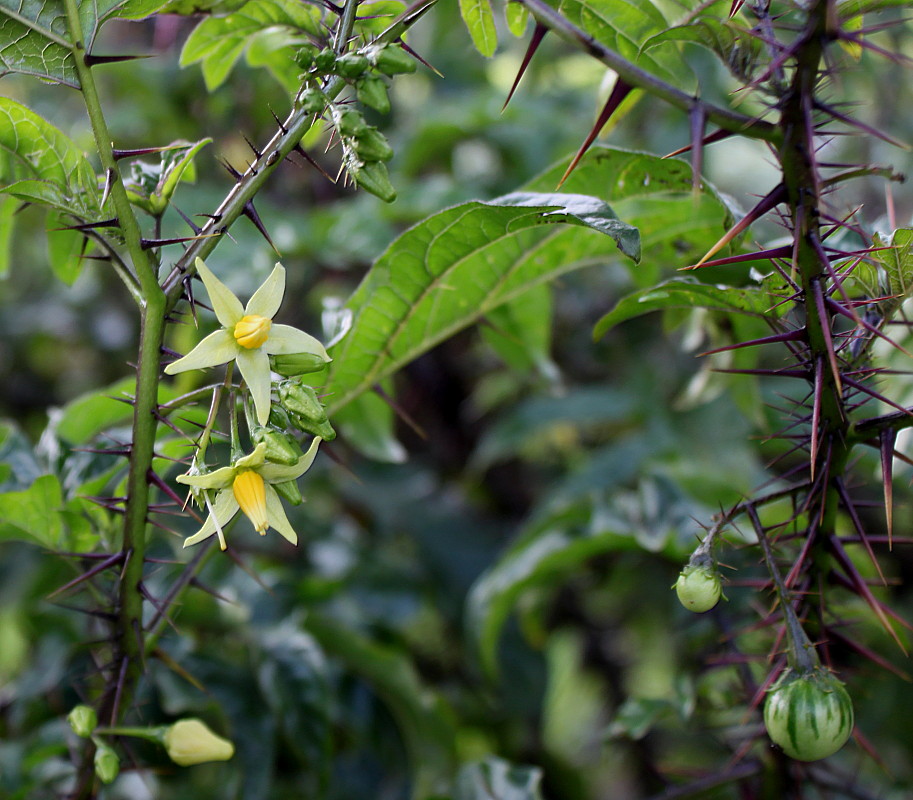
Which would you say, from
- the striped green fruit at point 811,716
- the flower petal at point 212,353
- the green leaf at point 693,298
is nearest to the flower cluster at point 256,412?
the flower petal at point 212,353

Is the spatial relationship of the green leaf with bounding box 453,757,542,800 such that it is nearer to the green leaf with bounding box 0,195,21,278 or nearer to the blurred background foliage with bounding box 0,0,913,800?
the blurred background foliage with bounding box 0,0,913,800

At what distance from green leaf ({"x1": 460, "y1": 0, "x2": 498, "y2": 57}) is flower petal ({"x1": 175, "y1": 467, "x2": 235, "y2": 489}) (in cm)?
51

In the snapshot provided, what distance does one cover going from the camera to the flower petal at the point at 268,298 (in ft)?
2.47

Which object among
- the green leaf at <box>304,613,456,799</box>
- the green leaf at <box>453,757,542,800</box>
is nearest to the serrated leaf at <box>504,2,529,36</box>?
the green leaf at <box>453,757,542,800</box>

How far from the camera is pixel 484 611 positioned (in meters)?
1.49

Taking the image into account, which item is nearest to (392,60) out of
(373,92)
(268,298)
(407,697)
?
(373,92)

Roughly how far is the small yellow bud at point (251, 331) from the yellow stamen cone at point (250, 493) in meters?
0.13

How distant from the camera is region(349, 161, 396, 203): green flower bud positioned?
28.5 inches

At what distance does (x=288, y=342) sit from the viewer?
2.52 feet

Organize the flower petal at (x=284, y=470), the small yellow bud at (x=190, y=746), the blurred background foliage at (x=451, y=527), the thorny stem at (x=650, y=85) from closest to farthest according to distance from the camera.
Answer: the thorny stem at (x=650, y=85) < the flower petal at (x=284, y=470) < the small yellow bud at (x=190, y=746) < the blurred background foliage at (x=451, y=527)

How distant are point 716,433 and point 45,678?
1634 millimetres

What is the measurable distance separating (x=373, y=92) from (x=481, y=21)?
0.58ft

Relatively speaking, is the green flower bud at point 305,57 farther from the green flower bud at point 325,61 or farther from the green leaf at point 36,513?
the green leaf at point 36,513

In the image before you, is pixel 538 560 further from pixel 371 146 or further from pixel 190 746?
pixel 371 146
